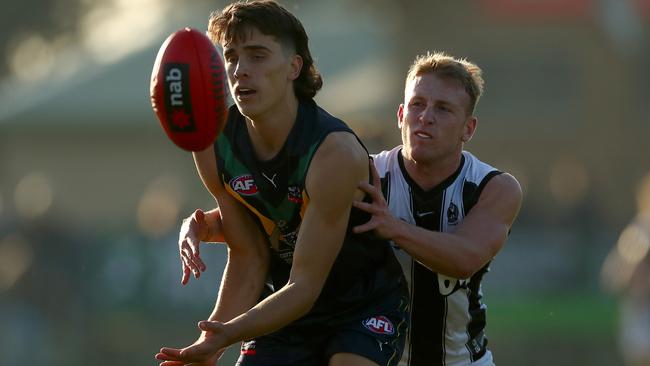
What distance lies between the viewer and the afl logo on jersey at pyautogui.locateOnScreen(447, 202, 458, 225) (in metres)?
7.38

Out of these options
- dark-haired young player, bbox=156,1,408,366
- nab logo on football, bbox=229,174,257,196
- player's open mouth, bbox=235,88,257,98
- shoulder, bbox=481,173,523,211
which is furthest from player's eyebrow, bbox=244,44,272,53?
shoulder, bbox=481,173,523,211

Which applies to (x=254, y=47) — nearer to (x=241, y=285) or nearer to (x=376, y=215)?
(x=376, y=215)

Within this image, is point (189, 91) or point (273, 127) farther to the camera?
point (273, 127)

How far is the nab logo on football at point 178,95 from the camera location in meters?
6.14

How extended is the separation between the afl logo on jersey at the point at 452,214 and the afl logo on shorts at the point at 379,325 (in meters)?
0.68

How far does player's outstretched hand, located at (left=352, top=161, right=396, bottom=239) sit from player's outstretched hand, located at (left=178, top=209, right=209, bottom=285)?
0.75 m

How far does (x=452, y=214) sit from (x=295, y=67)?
3.86ft

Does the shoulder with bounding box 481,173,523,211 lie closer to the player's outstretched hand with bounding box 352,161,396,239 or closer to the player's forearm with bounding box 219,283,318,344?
the player's outstretched hand with bounding box 352,161,396,239

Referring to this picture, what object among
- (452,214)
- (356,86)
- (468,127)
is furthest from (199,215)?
(356,86)

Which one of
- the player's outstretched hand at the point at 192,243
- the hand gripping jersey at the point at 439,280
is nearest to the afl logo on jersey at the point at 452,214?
the hand gripping jersey at the point at 439,280

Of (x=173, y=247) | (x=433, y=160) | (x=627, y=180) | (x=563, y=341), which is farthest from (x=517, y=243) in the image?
(x=627, y=180)

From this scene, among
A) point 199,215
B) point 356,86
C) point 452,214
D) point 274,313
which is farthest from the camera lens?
point 356,86

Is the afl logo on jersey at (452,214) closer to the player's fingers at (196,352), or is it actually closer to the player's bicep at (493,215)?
the player's bicep at (493,215)

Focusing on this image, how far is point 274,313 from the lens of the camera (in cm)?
651
